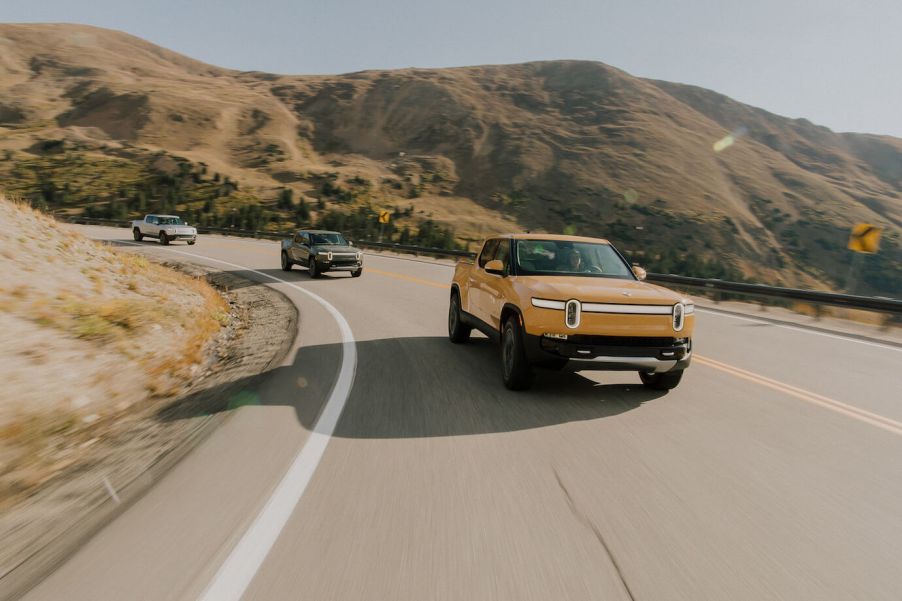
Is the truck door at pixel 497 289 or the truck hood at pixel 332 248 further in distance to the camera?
the truck hood at pixel 332 248

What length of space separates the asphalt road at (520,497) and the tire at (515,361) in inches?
8.3

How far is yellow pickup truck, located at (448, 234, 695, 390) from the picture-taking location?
5691 mm

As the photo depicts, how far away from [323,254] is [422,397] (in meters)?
14.4

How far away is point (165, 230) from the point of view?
32.6 meters

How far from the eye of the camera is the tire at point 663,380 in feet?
20.5

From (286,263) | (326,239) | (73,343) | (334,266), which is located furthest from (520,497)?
(286,263)

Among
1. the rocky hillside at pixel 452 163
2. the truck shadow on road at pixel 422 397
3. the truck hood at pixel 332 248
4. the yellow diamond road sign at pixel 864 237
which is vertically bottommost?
the truck shadow on road at pixel 422 397

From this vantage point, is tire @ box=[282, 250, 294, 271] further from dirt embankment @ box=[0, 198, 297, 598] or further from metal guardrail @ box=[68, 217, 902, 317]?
metal guardrail @ box=[68, 217, 902, 317]

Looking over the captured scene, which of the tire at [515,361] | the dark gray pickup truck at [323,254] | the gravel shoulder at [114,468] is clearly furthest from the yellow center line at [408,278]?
the tire at [515,361]

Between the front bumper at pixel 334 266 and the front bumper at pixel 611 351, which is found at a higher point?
the front bumper at pixel 611 351

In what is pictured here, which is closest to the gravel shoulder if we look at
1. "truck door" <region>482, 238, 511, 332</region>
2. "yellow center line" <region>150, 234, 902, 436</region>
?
"truck door" <region>482, 238, 511, 332</region>

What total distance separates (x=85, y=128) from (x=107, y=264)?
12947cm

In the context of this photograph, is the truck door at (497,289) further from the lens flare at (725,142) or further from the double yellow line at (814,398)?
the lens flare at (725,142)

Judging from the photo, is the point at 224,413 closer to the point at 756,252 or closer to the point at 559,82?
the point at 756,252
